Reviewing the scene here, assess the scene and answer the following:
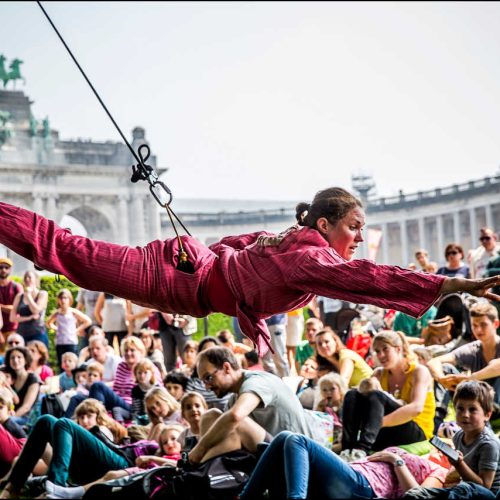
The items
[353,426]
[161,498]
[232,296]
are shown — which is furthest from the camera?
[353,426]

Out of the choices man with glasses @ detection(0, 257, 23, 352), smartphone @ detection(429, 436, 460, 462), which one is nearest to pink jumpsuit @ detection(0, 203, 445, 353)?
smartphone @ detection(429, 436, 460, 462)

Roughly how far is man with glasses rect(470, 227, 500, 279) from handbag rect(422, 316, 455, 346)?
1.20 m

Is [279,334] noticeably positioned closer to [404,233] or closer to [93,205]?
[93,205]

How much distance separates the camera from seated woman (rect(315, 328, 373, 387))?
25.6ft

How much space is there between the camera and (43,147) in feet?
128

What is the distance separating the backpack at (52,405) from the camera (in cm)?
842

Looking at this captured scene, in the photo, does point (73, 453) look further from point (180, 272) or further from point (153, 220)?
point (153, 220)

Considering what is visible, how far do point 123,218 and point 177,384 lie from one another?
33.8m

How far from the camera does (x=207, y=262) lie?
4824 mm

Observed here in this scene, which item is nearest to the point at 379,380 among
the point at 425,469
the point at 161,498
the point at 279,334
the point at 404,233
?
the point at 425,469

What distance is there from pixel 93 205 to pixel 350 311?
31151 millimetres

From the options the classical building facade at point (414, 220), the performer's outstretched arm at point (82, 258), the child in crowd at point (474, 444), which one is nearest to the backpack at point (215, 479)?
the child in crowd at point (474, 444)

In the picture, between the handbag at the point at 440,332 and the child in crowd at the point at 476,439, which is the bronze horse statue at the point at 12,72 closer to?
the handbag at the point at 440,332

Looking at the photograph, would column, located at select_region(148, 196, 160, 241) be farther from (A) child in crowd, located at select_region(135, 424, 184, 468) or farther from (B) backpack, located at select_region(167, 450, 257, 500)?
(B) backpack, located at select_region(167, 450, 257, 500)
